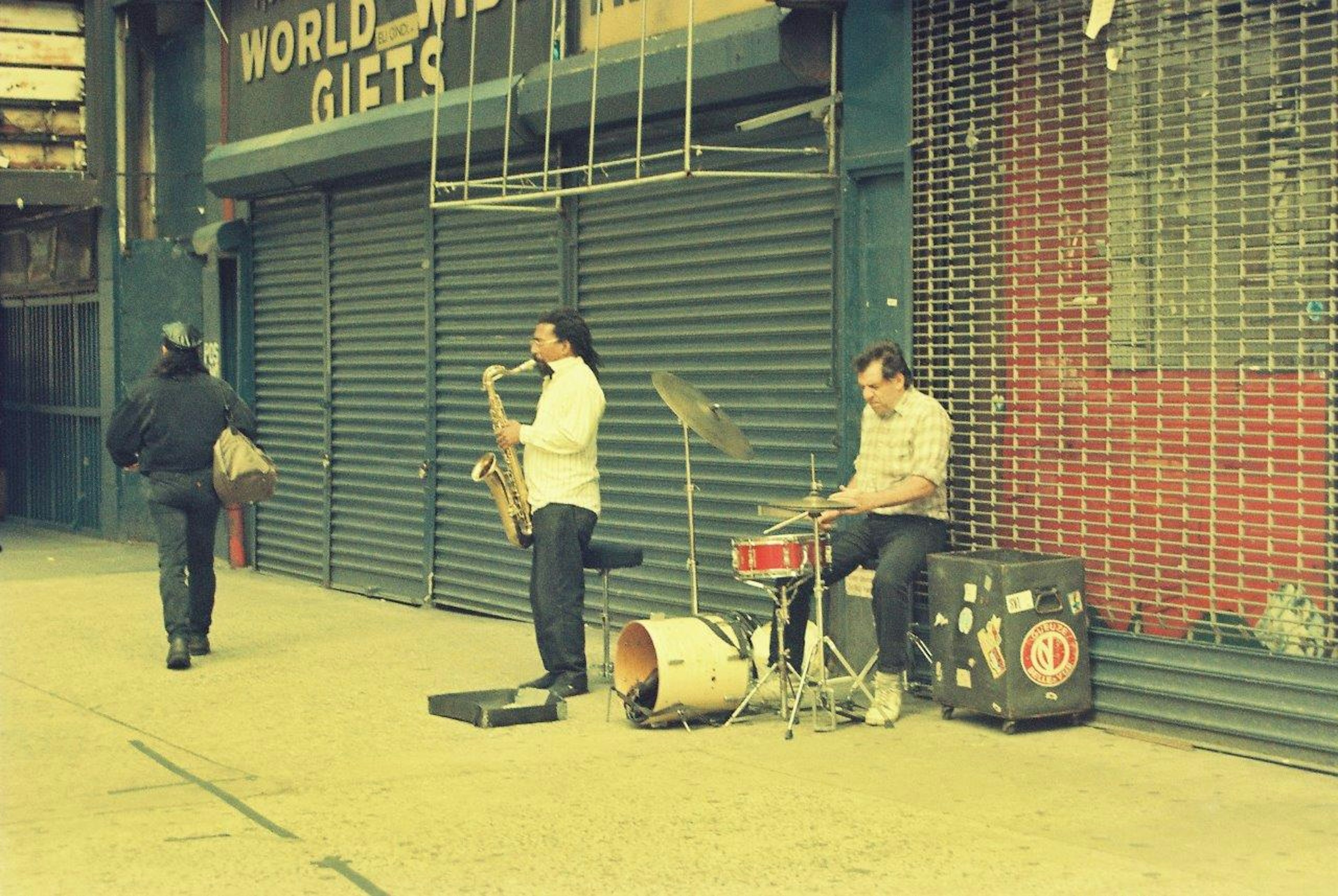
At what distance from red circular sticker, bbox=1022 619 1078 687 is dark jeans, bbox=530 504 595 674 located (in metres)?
2.23

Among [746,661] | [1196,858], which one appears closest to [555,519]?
[746,661]

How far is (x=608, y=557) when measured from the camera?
30.1ft

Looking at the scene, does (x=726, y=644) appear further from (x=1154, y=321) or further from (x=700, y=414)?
(x=1154, y=321)

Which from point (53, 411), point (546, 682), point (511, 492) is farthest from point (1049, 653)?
point (53, 411)

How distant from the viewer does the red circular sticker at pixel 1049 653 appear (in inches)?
310

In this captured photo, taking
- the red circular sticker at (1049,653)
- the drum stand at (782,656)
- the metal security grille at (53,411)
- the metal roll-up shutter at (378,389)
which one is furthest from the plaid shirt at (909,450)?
the metal security grille at (53,411)

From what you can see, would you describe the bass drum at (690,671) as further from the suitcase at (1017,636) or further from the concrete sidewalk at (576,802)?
the suitcase at (1017,636)

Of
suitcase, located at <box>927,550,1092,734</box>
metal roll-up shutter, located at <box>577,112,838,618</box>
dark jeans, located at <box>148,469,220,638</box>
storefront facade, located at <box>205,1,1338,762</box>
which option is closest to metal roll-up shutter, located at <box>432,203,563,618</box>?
storefront facade, located at <box>205,1,1338,762</box>

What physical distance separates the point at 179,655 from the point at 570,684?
2.34m

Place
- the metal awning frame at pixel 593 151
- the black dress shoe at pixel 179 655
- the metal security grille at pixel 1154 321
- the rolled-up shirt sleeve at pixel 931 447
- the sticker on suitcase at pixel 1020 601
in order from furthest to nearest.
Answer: the black dress shoe at pixel 179 655 → the metal awning frame at pixel 593 151 → the rolled-up shirt sleeve at pixel 931 447 → the sticker on suitcase at pixel 1020 601 → the metal security grille at pixel 1154 321

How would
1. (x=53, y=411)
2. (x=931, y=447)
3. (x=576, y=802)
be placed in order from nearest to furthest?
(x=576, y=802), (x=931, y=447), (x=53, y=411)

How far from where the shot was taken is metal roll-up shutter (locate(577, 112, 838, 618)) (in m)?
9.70

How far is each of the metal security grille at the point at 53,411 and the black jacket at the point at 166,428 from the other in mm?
7820

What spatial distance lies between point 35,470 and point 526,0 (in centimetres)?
1014
